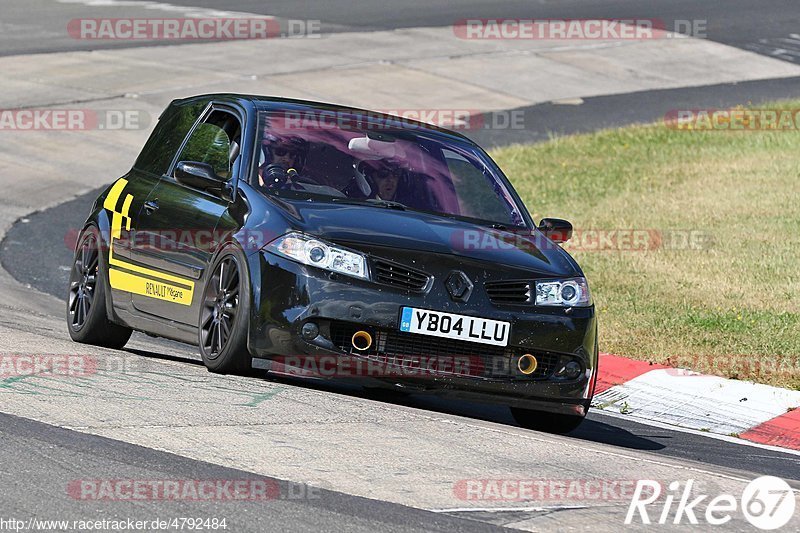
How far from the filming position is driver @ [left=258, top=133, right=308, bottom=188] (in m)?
8.37

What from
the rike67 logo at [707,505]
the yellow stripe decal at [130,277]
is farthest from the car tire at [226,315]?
the rike67 logo at [707,505]

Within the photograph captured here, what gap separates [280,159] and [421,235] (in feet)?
3.55

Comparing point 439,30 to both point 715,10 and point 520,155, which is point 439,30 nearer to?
point 715,10

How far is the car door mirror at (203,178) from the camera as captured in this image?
837 cm

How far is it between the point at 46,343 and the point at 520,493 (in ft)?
13.1

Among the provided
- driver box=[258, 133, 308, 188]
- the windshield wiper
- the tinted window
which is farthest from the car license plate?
the tinted window

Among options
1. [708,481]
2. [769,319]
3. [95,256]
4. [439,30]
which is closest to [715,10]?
[439,30]

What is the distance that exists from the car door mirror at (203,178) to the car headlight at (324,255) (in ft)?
2.71

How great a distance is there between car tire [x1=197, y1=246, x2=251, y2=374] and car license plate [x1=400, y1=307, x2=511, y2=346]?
828mm

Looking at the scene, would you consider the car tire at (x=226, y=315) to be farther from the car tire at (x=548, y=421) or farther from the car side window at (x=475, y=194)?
the car tire at (x=548, y=421)

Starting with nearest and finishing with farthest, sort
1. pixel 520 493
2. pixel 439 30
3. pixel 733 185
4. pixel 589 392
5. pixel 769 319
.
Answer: pixel 520 493
pixel 589 392
pixel 769 319
pixel 733 185
pixel 439 30

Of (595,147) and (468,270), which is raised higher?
(468,270)

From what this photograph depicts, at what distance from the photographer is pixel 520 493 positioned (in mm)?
5957

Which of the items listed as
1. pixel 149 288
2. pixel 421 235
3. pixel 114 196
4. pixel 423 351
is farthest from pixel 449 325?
pixel 114 196
